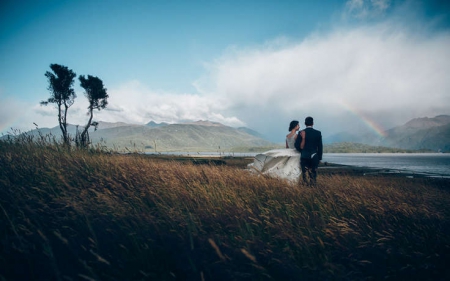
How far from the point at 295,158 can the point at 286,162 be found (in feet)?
1.39

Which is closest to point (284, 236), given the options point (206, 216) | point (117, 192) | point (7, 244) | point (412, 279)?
point (206, 216)

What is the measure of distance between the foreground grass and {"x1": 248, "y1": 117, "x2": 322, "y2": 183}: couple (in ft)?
9.69

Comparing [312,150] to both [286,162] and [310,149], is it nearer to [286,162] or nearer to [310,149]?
[310,149]

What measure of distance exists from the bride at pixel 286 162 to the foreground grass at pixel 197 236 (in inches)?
123

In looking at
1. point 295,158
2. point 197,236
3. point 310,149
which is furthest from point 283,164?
point 197,236

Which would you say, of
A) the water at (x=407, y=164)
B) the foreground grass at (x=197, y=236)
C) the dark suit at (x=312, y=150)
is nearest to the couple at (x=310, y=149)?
the dark suit at (x=312, y=150)

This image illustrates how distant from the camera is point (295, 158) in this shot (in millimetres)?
9234

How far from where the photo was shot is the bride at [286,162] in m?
8.99

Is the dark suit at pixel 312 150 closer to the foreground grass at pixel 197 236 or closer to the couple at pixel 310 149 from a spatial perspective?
the couple at pixel 310 149

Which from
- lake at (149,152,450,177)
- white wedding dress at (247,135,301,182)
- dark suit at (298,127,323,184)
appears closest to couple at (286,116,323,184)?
dark suit at (298,127,323,184)

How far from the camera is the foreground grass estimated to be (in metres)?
2.79

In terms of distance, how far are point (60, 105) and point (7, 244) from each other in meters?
50.9

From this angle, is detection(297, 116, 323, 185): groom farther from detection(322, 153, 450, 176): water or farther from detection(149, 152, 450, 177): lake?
detection(322, 153, 450, 176): water

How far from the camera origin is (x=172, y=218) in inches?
147
